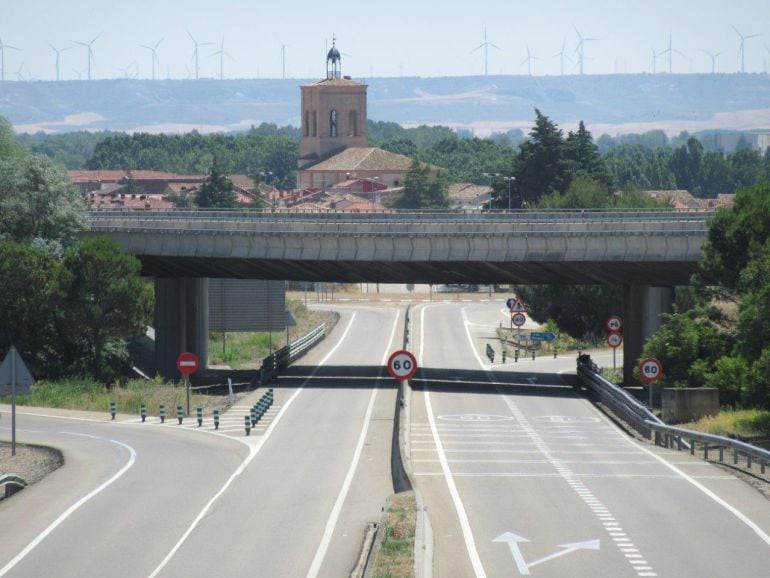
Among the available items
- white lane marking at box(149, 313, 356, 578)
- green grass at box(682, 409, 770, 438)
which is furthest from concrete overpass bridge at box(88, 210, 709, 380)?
green grass at box(682, 409, 770, 438)

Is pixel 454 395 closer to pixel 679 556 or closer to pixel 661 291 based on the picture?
pixel 661 291

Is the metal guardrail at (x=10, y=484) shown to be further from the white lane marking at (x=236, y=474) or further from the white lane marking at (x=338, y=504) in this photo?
the white lane marking at (x=338, y=504)

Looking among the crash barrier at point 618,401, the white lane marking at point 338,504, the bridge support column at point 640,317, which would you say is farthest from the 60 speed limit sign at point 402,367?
the bridge support column at point 640,317

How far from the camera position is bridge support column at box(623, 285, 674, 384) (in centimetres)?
6475

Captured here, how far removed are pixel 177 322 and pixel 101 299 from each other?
1062cm

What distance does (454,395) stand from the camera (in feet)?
180

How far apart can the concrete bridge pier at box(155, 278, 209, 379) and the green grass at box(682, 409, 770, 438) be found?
109 ft

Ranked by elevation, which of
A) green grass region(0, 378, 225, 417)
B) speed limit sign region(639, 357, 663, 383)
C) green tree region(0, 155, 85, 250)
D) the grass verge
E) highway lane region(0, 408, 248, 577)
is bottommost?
green grass region(0, 378, 225, 417)

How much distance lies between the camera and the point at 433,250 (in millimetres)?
61906

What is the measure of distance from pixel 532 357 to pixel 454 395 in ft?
80.6

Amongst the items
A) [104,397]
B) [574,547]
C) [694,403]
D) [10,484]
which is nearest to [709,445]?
[694,403]

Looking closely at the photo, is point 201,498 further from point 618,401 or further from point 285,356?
point 285,356

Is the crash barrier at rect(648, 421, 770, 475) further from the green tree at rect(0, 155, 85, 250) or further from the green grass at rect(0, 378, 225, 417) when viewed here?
the green tree at rect(0, 155, 85, 250)

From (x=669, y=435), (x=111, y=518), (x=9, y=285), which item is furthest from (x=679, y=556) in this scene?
(x=9, y=285)
